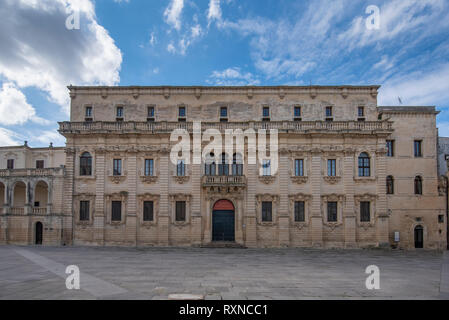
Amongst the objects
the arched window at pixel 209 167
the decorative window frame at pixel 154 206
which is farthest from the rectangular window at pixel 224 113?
the decorative window frame at pixel 154 206

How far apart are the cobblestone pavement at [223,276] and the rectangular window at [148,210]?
728 cm

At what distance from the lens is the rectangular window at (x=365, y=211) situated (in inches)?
1198

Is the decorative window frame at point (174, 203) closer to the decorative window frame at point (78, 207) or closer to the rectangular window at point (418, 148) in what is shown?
the decorative window frame at point (78, 207)

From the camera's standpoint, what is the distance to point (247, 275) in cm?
1639

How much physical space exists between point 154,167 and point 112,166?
453 cm

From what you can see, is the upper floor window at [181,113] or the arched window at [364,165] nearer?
the arched window at [364,165]

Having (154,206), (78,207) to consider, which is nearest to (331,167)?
(154,206)

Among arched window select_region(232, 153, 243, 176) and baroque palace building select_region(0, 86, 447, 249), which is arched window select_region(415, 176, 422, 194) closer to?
baroque palace building select_region(0, 86, 447, 249)

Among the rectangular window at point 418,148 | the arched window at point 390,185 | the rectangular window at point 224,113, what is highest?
the rectangular window at point 224,113

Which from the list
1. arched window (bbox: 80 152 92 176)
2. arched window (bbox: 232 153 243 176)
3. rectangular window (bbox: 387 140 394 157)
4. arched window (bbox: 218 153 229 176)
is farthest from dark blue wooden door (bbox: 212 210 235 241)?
rectangular window (bbox: 387 140 394 157)

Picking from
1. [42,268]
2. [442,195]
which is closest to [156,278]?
[42,268]

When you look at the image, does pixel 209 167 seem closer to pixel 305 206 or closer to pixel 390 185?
pixel 305 206
